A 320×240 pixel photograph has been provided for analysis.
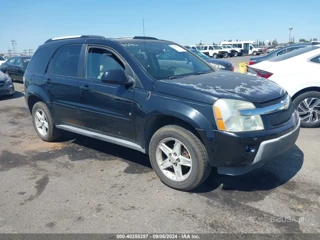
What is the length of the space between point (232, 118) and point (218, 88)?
0.46 metres

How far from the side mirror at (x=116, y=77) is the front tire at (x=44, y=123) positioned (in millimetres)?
1995

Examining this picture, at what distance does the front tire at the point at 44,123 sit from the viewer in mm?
5176

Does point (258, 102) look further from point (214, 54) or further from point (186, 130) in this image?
point (214, 54)

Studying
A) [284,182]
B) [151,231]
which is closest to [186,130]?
[151,231]

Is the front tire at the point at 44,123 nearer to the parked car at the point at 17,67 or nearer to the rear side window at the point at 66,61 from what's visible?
the rear side window at the point at 66,61

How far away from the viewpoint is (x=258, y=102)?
3.16 m

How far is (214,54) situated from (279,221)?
4096 cm

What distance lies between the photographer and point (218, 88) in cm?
332

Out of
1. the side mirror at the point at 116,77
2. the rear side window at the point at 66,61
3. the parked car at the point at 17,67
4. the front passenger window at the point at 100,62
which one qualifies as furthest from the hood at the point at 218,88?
the parked car at the point at 17,67

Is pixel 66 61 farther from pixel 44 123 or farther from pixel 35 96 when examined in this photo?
pixel 44 123

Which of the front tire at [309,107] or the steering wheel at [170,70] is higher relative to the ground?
the steering wheel at [170,70]

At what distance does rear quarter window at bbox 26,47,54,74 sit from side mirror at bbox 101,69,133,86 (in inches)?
77.9

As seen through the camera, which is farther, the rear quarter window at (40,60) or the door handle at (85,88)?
the rear quarter window at (40,60)

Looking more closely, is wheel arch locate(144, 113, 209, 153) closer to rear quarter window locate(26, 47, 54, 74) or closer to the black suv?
the black suv
